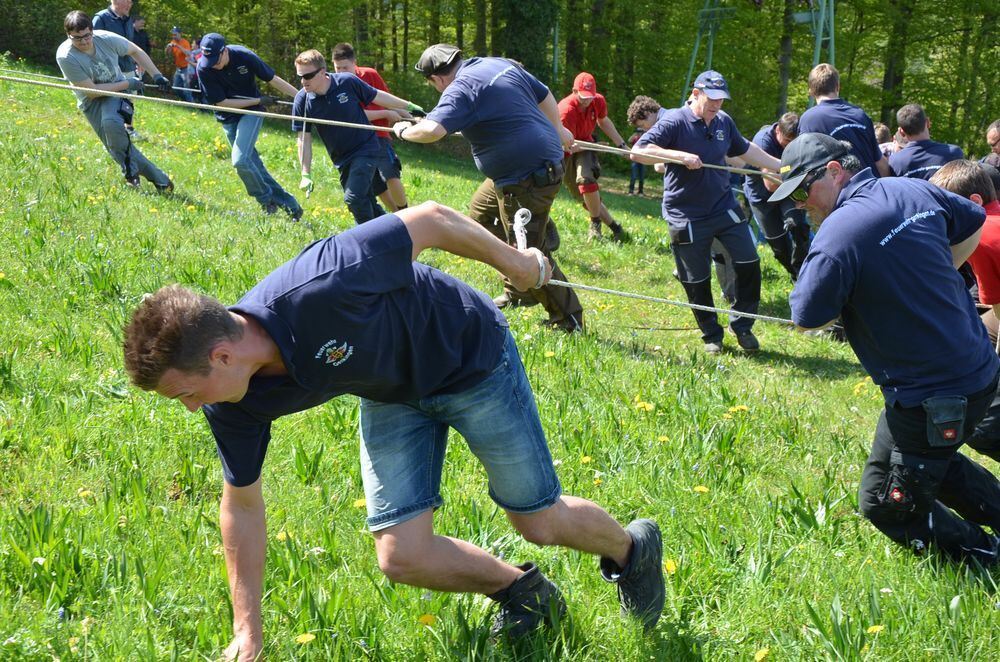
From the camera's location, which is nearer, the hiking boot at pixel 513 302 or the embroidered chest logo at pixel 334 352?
the embroidered chest logo at pixel 334 352

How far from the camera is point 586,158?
467 inches

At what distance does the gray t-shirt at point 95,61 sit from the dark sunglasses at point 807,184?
27.0 feet

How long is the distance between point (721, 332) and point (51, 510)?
5.25 m

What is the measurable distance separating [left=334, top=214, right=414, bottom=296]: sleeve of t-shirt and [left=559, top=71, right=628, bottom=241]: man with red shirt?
28.0 feet

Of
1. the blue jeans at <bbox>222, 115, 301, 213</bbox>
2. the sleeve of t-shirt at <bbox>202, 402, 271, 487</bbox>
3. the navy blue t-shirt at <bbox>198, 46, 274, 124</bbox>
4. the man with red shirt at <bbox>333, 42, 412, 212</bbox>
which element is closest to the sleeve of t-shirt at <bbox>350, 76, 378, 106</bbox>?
the man with red shirt at <bbox>333, 42, 412, 212</bbox>

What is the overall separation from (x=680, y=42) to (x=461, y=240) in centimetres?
2895

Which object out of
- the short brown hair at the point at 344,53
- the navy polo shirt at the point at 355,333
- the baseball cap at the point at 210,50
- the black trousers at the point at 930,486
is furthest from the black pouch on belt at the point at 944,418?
the short brown hair at the point at 344,53

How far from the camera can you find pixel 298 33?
1064 inches

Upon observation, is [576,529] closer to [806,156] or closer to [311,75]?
[806,156]

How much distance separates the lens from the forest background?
87.0 feet

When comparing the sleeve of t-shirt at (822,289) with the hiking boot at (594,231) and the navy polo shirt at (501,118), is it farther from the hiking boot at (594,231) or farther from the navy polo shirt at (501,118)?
the hiking boot at (594,231)

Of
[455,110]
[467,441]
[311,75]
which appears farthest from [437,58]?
[467,441]

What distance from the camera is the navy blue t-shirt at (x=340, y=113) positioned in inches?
365

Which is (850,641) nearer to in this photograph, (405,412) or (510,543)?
(510,543)
